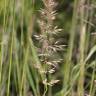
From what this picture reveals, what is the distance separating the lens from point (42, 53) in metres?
0.99

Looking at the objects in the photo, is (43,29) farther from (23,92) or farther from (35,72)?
(35,72)

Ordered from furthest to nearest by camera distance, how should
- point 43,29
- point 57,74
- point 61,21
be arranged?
point 61,21, point 57,74, point 43,29

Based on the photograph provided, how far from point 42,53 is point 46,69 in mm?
44

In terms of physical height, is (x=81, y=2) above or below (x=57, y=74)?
above

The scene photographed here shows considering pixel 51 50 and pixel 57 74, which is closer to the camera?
pixel 51 50

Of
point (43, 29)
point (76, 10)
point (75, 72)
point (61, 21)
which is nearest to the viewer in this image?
point (43, 29)

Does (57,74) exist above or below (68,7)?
below

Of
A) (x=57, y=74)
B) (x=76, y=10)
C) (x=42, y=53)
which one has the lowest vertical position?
(x=57, y=74)

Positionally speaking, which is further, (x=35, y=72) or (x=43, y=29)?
(x=35, y=72)

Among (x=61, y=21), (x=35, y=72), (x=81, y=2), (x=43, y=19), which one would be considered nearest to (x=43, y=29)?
(x=43, y=19)

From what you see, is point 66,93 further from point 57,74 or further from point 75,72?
point 57,74

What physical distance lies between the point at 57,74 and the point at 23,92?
40.4 inches

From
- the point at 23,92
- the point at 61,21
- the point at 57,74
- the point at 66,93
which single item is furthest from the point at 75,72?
the point at 61,21

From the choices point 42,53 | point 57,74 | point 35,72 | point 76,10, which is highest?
point 76,10
